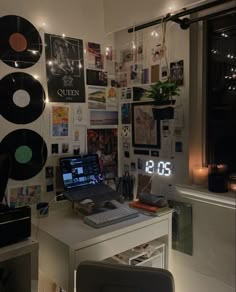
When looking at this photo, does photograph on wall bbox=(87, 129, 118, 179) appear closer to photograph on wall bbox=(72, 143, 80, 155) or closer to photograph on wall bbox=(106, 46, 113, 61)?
photograph on wall bbox=(72, 143, 80, 155)

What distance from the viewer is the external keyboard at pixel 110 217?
5.18ft

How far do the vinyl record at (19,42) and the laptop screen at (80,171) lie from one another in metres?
0.65

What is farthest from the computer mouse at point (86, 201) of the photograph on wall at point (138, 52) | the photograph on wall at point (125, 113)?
the photograph on wall at point (138, 52)

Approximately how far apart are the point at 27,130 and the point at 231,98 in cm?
120

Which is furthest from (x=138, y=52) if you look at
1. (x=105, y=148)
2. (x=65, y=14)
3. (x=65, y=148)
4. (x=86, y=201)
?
(x=86, y=201)

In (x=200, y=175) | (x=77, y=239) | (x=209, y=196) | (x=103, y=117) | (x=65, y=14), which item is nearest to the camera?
(x=209, y=196)

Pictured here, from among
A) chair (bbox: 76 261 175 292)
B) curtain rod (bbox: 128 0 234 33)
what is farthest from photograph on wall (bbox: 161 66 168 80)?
chair (bbox: 76 261 175 292)

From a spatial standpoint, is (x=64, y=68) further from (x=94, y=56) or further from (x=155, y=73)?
(x=155, y=73)

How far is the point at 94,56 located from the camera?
2.09 m

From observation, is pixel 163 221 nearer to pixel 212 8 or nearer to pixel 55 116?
pixel 55 116

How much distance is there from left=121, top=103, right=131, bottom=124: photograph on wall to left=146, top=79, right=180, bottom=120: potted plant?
16.3 inches

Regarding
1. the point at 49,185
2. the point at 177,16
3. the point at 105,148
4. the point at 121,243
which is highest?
the point at 177,16

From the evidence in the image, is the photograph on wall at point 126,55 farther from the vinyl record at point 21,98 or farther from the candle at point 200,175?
the candle at point 200,175

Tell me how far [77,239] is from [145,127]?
37.3 inches
